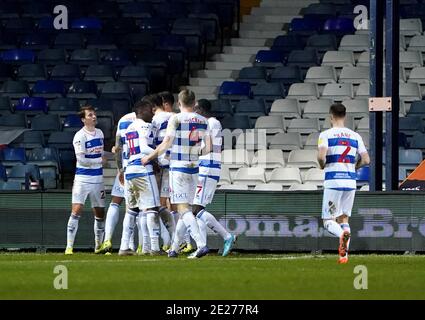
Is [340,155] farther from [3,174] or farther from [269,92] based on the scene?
[269,92]

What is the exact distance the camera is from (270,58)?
30156 millimetres

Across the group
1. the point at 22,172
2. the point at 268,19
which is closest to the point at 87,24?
the point at 268,19

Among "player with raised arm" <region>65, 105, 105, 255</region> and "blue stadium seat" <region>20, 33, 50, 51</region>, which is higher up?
"blue stadium seat" <region>20, 33, 50, 51</region>

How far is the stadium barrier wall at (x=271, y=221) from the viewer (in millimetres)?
21203

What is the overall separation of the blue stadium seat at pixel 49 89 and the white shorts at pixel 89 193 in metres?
8.48

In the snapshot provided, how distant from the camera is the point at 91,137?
2114 centimetres

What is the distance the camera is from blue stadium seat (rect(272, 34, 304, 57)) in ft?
99.6

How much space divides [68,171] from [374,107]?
300 inches

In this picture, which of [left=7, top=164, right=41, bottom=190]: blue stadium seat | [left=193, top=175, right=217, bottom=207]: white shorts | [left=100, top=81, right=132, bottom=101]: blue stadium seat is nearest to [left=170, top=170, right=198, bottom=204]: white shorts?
[left=193, top=175, right=217, bottom=207]: white shorts

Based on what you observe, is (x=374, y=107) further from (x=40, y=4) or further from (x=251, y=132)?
(x=40, y=4)

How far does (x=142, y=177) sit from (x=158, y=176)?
33.5 inches

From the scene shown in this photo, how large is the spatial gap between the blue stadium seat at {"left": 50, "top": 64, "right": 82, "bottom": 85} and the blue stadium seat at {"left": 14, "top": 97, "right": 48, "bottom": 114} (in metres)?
1.10

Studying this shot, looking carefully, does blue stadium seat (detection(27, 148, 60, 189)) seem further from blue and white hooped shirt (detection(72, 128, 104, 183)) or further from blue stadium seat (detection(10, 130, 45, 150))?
blue and white hooped shirt (detection(72, 128, 104, 183))

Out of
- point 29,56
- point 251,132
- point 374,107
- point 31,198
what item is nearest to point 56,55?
point 29,56
